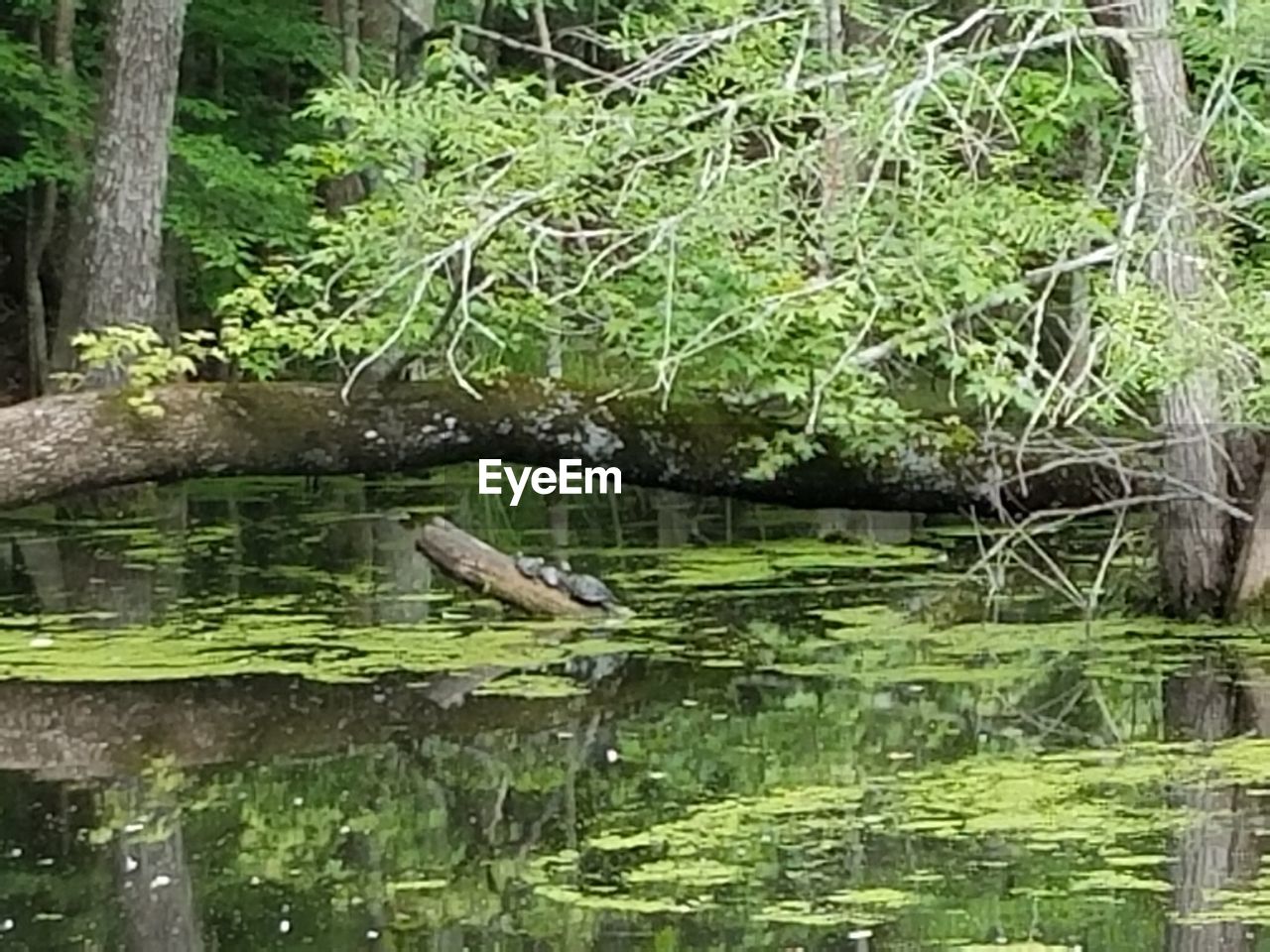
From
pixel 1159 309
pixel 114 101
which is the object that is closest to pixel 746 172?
pixel 1159 309

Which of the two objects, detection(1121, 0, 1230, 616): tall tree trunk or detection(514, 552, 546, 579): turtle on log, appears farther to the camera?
detection(514, 552, 546, 579): turtle on log

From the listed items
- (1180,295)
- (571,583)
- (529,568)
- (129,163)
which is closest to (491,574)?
(529,568)

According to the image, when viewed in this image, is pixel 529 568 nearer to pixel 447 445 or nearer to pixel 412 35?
pixel 447 445

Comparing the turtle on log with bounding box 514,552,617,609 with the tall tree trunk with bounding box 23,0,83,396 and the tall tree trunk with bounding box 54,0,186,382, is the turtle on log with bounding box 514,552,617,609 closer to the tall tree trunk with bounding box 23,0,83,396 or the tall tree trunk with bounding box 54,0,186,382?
the tall tree trunk with bounding box 54,0,186,382

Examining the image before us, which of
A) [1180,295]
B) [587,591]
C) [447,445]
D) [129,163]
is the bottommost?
[587,591]

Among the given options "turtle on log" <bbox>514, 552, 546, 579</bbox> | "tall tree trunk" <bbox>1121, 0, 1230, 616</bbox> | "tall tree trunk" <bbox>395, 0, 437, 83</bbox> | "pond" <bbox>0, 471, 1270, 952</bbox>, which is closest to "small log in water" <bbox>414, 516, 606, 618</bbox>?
"turtle on log" <bbox>514, 552, 546, 579</bbox>

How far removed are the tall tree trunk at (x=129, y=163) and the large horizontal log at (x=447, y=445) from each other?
11.0 ft

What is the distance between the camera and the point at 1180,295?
24.6ft

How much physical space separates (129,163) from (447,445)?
3946 mm

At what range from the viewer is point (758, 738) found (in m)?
6.30

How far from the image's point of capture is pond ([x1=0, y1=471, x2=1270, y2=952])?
4453mm

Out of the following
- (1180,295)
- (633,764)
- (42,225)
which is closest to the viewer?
(633,764)

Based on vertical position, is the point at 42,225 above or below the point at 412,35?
below

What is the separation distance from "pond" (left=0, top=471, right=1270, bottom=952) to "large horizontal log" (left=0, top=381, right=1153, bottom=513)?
39cm
